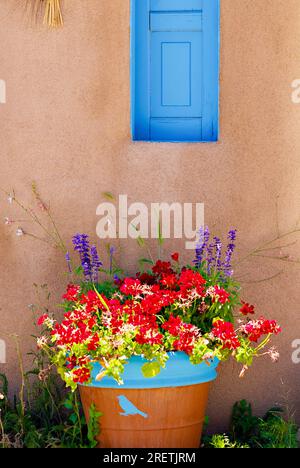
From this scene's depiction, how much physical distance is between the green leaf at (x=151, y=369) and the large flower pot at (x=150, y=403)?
0.05 meters

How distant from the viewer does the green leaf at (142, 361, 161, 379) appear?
3.30m

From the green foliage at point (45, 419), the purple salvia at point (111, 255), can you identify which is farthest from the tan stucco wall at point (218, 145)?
the green foliage at point (45, 419)

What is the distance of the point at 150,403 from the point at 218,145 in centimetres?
165

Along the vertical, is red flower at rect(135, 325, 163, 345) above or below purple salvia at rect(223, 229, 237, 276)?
below

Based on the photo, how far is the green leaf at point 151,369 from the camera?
330cm

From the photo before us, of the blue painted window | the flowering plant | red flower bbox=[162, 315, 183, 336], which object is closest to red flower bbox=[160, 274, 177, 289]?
the flowering plant

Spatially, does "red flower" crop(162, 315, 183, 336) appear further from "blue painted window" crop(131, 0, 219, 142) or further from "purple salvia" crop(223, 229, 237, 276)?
"blue painted window" crop(131, 0, 219, 142)

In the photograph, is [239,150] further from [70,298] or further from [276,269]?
[70,298]

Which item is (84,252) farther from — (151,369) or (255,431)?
(255,431)

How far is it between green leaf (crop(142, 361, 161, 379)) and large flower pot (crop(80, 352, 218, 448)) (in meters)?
0.05

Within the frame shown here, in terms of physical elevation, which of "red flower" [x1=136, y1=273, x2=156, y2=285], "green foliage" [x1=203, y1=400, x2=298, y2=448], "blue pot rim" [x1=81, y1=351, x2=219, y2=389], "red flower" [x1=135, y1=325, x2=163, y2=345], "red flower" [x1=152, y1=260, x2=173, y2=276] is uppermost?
"red flower" [x1=152, y1=260, x2=173, y2=276]

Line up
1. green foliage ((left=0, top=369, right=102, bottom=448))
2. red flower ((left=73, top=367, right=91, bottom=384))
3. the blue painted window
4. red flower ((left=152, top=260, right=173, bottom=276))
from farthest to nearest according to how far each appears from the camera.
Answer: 1. the blue painted window
2. red flower ((left=152, top=260, right=173, bottom=276))
3. green foliage ((left=0, top=369, right=102, bottom=448))
4. red flower ((left=73, top=367, right=91, bottom=384))

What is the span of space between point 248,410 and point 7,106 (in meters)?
2.38
